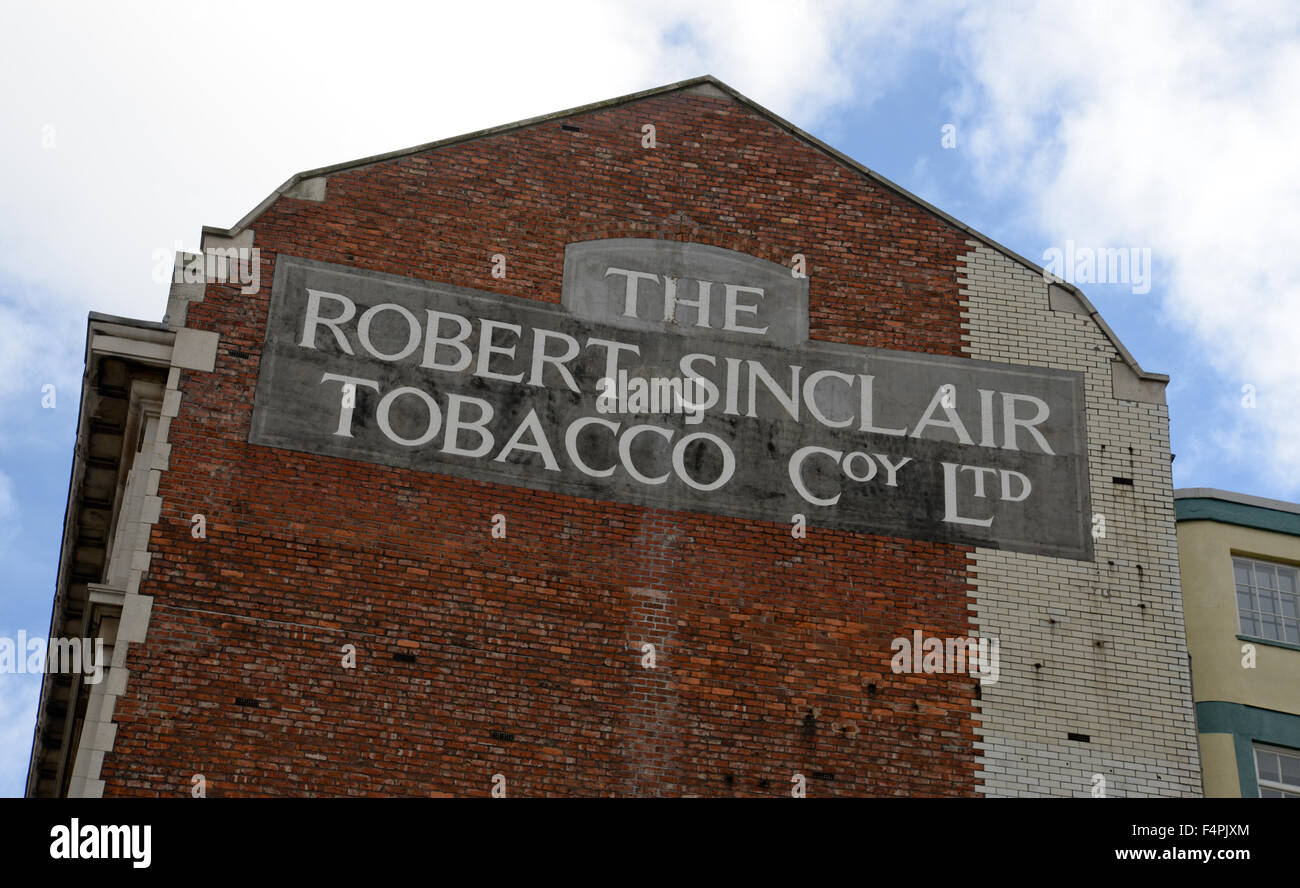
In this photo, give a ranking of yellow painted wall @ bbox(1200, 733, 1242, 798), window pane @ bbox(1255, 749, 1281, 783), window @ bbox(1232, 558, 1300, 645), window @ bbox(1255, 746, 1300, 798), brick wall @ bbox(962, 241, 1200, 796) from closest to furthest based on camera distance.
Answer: brick wall @ bbox(962, 241, 1200, 796) → yellow painted wall @ bbox(1200, 733, 1242, 798) → window @ bbox(1255, 746, 1300, 798) → window pane @ bbox(1255, 749, 1281, 783) → window @ bbox(1232, 558, 1300, 645)

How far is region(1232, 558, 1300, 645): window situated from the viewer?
2192 centimetres

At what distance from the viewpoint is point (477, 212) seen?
2186cm

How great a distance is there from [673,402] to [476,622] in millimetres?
3746

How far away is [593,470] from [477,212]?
3794 mm

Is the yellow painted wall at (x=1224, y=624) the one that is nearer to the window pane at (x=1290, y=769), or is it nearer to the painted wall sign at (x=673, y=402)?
the window pane at (x=1290, y=769)

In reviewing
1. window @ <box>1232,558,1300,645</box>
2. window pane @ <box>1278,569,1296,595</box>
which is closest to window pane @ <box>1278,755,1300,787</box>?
window @ <box>1232,558,1300,645</box>

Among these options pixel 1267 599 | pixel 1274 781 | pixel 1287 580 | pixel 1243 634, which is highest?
pixel 1287 580

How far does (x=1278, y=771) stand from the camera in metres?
21.0

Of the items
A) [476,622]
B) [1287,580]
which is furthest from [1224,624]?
[476,622]

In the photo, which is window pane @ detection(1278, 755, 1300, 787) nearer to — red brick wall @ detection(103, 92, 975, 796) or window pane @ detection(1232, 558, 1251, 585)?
window pane @ detection(1232, 558, 1251, 585)

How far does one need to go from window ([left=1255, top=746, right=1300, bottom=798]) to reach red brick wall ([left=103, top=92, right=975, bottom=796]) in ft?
13.1

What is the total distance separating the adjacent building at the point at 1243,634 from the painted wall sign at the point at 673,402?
206 cm

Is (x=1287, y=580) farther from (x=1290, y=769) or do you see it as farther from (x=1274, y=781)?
(x=1274, y=781)
